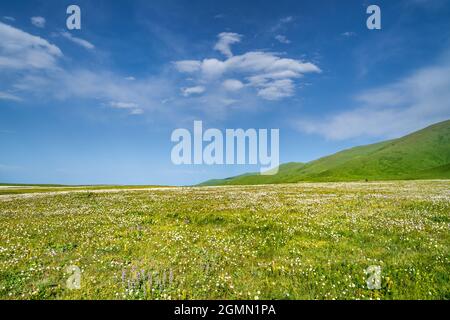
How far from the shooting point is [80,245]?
10.9m

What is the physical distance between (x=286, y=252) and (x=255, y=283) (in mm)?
2823

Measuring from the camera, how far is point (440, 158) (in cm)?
16512

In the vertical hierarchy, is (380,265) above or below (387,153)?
below

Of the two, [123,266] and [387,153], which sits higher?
[387,153]
